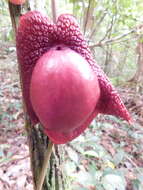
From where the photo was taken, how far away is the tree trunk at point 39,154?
431mm

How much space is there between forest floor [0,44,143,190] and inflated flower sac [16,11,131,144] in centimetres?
41

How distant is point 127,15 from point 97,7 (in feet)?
0.72

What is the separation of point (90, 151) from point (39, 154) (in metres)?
0.59

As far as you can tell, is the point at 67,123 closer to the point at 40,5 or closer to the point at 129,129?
the point at 40,5

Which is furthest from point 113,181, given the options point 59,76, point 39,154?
point 59,76

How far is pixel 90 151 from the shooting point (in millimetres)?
1051

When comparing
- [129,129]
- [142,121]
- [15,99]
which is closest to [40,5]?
[129,129]

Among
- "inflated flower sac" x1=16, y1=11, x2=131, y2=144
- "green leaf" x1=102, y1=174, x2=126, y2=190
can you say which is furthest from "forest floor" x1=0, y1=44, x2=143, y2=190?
"inflated flower sac" x1=16, y1=11, x2=131, y2=144

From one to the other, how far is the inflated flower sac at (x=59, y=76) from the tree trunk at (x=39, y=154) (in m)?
0.12

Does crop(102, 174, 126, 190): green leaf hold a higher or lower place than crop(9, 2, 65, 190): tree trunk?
lower

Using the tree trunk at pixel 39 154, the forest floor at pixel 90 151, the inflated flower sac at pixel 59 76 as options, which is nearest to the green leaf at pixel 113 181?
the forest floor at pixel 90 151

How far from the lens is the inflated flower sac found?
274 millimetres

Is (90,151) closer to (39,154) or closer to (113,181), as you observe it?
(113,181)

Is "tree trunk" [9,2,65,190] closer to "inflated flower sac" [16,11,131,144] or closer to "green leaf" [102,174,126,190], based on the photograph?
"inflated flower sac" [16,11,131,144]
